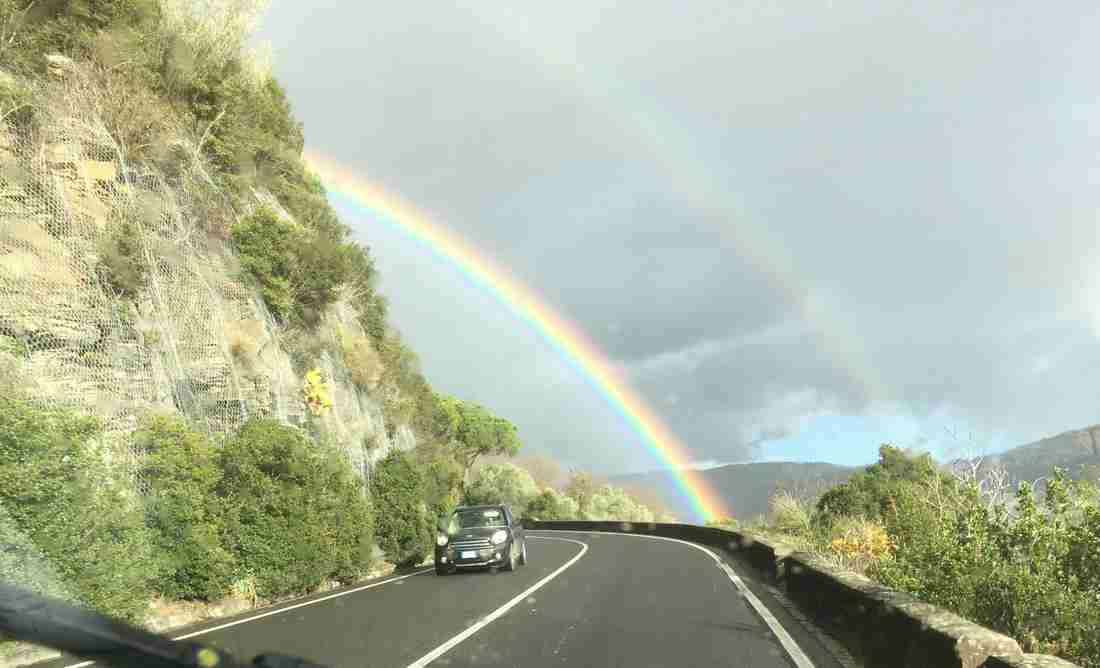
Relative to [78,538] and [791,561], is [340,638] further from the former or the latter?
[791,561]

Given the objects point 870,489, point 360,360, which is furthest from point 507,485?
point 360,360

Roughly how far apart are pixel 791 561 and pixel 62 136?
18.7m

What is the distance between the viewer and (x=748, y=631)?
10703 millimetres

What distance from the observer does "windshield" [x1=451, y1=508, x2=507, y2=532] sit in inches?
855

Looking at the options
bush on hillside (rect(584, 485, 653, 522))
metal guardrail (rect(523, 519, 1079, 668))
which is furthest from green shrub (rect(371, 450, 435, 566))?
bush on hillside (rect(584, 485, 653, 522))

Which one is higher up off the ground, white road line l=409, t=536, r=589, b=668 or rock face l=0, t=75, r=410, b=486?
rock face l=0, t=75, r=410, b=486

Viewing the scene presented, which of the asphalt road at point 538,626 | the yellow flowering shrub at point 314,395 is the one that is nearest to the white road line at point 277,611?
the asphalt road at point 538,626

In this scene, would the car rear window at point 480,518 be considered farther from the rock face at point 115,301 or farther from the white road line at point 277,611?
the rock face at point 115,301

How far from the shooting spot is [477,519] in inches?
870

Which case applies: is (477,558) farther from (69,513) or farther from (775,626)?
(69,513)

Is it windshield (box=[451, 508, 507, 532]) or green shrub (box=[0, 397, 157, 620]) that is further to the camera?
windshield (box=[451, 508, 507, 532])

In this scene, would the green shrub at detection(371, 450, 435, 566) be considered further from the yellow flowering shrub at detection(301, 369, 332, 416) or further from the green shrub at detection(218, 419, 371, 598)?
the green shrub at detection(218, 419, 371, 598)

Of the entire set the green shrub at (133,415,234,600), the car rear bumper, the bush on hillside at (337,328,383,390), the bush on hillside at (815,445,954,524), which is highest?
the bush on hillside at (337,328,383,390)

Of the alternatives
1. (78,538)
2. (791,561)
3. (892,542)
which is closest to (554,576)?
(791,561)
